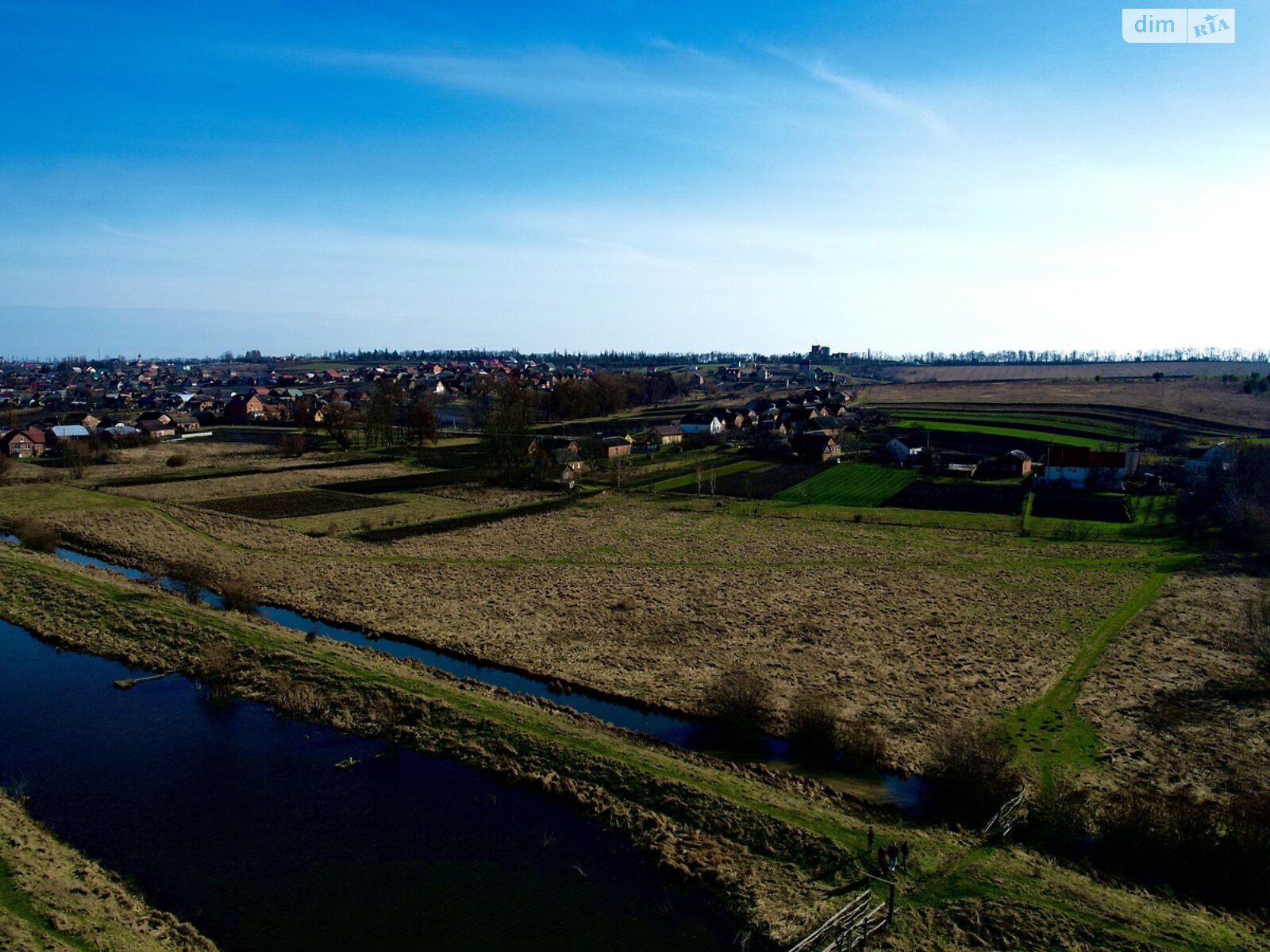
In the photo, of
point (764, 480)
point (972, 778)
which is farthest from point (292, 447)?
point (972, 778)

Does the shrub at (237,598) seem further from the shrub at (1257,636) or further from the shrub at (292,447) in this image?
the shrub at (292,447)

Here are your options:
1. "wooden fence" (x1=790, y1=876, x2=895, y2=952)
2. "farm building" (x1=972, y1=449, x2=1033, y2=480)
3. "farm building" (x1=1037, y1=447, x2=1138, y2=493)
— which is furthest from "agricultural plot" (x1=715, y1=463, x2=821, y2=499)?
"wooden fence" (x1=790, y1=876, x2=895, y2=952)

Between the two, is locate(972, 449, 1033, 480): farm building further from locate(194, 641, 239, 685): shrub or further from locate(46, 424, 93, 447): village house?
locate(46, 424, 93, 447): village house

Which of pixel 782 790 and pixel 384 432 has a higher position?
pixel 384 432

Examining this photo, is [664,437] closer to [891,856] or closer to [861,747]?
[861,747]

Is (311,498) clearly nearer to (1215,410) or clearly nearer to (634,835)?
(634,835)

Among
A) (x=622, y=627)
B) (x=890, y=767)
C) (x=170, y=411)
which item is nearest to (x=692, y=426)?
(x=622, y=627)
